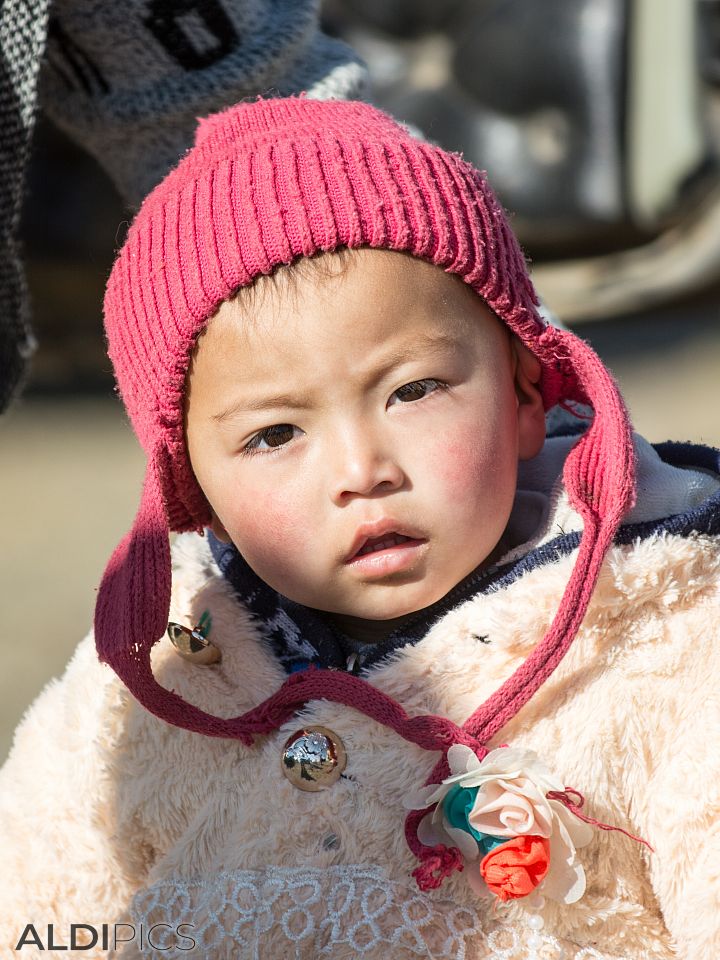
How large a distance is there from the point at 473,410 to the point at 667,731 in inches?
13.2

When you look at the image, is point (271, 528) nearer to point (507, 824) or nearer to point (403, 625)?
point (403, 625)

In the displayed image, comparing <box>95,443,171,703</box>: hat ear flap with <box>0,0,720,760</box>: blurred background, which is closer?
<box>95,443,171,703</box>: hat ear flap

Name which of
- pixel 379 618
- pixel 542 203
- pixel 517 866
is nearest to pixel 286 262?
pixel 379 618

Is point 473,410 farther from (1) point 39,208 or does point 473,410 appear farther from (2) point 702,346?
(1) point 39,208

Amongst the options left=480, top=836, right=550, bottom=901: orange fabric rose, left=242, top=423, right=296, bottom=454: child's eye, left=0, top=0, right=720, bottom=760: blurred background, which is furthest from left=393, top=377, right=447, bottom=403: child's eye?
left=0, top=0, right=720, bottom=760: blurred background

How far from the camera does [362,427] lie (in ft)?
3.44

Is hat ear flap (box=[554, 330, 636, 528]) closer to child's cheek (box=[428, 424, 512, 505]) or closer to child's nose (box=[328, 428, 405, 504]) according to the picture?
child's cheek (box=[428, 424, 512, 505])

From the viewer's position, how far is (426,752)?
1083 mm

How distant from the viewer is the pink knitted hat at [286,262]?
1.08m

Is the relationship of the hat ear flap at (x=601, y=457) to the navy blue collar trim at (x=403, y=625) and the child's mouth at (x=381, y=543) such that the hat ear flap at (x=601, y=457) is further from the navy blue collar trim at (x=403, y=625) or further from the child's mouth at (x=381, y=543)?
the child's mouth at (x=381, y=543)

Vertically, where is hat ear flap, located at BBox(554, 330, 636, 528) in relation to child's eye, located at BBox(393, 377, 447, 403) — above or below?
below

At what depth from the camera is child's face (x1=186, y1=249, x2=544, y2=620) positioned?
1.05 meters

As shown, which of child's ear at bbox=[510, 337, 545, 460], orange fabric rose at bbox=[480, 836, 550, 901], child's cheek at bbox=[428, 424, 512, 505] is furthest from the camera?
child's ear at bbox=[510, 337, 545, 460]

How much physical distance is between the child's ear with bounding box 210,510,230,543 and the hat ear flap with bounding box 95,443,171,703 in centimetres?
10
